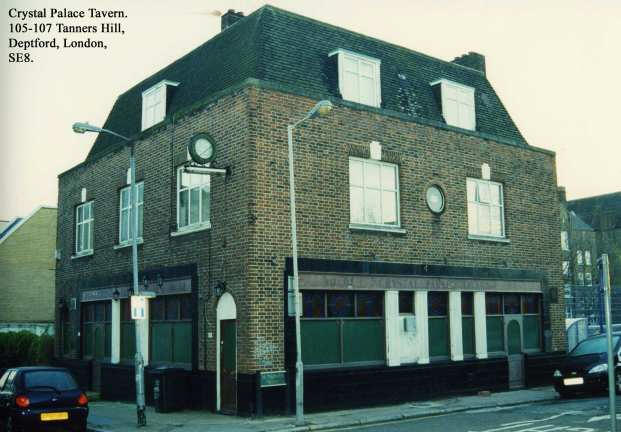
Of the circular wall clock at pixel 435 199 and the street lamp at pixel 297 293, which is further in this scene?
the circular wall clock at pixel 435 199

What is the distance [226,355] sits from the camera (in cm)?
1675

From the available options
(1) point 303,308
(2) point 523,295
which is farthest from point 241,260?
(2) point 523,295

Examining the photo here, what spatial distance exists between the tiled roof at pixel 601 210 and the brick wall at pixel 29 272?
2152 inches

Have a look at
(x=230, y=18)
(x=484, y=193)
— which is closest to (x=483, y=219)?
(x=484, y=193)

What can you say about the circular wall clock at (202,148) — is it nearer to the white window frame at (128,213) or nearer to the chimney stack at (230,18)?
the white window frame at (128,213)

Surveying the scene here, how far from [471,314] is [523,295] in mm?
2709

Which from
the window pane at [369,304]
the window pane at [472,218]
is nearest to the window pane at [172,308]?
the window pane at [369,304]

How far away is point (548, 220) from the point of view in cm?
2353

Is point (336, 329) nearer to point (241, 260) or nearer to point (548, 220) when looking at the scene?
point (241, 260)

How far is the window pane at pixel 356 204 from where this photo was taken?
18297 mm

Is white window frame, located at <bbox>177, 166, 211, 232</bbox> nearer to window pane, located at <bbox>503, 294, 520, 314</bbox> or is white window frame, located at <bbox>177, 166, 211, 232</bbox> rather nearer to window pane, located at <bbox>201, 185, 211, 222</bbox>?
window pane, located at <bbox>201, 185, 211, 222</bbox>

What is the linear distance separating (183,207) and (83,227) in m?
7.53

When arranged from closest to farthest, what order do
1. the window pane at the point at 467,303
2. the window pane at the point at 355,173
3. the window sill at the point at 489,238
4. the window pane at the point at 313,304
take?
the window pane at the point at 313,304
the window pane at the point at 355,173
the window pane at the point at 467,303
the window sill at the point at 489,238

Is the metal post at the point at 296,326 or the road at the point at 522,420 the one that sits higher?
the metal post at the point at 296,326
